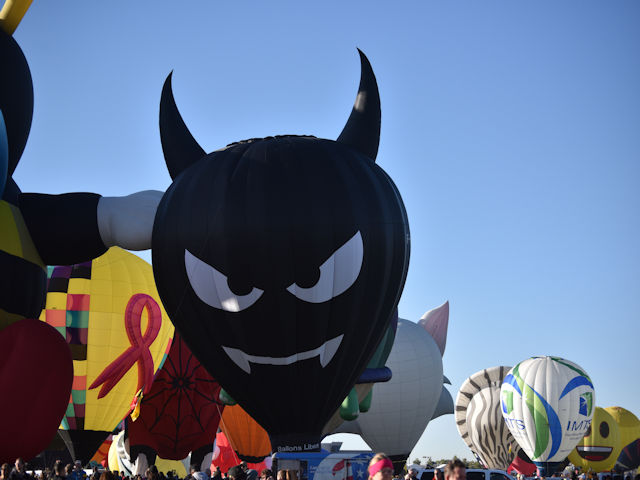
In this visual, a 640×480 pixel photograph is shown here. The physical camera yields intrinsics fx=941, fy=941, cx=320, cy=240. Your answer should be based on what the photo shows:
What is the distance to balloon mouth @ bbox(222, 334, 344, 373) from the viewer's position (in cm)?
1284

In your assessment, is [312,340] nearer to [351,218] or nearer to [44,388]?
[351,218]

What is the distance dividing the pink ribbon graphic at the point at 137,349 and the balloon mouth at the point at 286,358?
4424mm

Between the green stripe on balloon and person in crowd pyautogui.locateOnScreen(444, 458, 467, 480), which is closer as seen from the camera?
person in crowd pyautogui.locateOnScreen(444, 458, 467, 480)

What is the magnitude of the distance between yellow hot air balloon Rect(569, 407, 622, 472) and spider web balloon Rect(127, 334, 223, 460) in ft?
76.8

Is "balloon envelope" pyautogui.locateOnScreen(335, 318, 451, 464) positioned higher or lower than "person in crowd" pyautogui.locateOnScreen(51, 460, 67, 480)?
higher

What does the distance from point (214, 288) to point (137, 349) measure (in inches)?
200

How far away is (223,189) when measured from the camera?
42.1ft

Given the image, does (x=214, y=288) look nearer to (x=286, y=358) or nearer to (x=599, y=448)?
(x=286, y=358)

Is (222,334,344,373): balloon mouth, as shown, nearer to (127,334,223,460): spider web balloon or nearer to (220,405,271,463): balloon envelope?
(127,334,223,460): spider web balloon

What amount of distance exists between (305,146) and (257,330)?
270 centimetres

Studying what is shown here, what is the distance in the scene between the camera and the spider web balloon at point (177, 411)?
1964cm

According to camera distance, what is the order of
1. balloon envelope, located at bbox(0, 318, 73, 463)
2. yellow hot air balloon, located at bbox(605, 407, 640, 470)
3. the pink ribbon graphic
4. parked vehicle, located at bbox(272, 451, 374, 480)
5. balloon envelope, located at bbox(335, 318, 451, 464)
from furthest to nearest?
yellow hot air balloon, located at bbox(605, 407, 640, 470)
balloon envelope, located at bbox(335, 318, 451, 464)
the pink ribbon graphic
parked vehicle, located at bbox(272, 451, 374, 480)
balloon envelope, located at bbox(0, 318, 73, 463)

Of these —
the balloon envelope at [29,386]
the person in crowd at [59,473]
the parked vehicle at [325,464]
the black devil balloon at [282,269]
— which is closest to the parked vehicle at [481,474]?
the black devil balloon at [282,269]

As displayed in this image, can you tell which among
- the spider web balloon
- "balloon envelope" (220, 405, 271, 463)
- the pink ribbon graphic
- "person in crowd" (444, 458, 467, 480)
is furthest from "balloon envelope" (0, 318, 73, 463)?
"balloon envelope" (220, 405, 271, 463)
